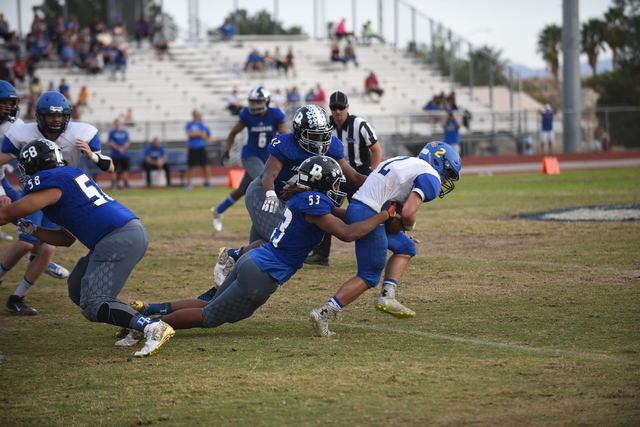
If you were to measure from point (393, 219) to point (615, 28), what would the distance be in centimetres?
5634

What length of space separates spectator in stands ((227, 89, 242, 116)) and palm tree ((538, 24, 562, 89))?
46397mm

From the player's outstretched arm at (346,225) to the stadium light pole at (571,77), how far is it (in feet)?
88.2

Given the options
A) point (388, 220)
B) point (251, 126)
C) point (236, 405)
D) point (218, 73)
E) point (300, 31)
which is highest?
point (300, 31)

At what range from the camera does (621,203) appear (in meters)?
13.0

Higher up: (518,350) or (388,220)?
(388,220)

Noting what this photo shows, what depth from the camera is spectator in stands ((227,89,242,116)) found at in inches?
1061

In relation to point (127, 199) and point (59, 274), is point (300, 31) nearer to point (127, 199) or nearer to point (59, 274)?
point (127, 199)

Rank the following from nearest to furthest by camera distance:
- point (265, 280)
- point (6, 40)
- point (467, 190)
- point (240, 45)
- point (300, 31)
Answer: point (265, 280), point (467, 190), point (6, 40), point (240, 45), point (300, 31)

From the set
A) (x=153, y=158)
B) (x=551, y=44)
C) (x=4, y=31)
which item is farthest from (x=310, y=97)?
(x=551, y=44)

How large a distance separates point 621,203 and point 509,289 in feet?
24.7

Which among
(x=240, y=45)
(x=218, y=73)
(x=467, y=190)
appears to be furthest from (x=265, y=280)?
(x=240, y=45)

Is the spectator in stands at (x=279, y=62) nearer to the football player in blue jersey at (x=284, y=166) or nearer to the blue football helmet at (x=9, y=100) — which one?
the blue football helmet at (x=9, y=100)

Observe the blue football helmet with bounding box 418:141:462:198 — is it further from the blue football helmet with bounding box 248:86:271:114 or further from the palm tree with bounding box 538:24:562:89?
the palm tree with bounding box 538:24:562:89

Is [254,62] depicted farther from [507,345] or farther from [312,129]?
[507,345]
